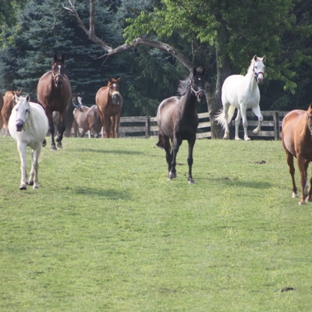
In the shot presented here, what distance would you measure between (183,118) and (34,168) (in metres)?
3.05

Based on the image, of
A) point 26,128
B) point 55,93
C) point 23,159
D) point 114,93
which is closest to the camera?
point 23,159

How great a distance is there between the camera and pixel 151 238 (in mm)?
12820

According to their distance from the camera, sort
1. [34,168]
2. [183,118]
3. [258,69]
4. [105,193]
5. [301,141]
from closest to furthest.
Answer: [301,141] → [34,168] → [105,193] → [183,118] → [258,69]

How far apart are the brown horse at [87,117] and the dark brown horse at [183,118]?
17.4 metres

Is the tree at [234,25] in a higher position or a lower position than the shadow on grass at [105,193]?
higher

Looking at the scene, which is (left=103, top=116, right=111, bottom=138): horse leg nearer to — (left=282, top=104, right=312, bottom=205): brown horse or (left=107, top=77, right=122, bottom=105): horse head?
(left=107, top=77, right=122, bottom=105): horse head

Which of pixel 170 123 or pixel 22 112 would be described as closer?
pixel 22 112

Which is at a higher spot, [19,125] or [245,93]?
[19,125]

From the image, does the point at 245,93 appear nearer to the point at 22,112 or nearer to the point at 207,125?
the point at 207,125

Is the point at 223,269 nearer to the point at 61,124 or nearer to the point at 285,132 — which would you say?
the point at 285,132

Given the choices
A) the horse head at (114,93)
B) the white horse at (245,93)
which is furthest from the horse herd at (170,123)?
the horse head at (114,93)

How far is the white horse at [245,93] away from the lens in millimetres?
24956

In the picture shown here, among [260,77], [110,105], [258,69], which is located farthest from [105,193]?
[110,105]

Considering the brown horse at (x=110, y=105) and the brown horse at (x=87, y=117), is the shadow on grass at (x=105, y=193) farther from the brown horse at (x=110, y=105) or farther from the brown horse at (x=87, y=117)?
the brown horse at (x=87, y=117)
